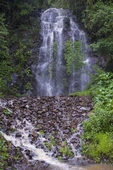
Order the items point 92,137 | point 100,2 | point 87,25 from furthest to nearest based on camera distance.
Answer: point 87,25
point 100,2
point 92,137

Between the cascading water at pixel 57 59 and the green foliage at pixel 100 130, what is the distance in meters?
4.95

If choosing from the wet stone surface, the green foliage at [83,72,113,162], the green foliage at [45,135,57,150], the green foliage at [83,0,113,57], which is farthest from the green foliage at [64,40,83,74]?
the green foliage at [45,135,57,150]

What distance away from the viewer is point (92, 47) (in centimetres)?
1644

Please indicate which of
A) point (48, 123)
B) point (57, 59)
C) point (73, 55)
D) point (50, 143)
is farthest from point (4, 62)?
point (50, 143)

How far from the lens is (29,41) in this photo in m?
18.8

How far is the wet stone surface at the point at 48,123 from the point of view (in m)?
8.76

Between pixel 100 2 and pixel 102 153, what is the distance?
10.9 meters

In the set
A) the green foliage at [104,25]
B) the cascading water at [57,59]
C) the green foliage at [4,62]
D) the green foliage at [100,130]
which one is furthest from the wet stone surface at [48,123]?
the green foliage at [4,62]

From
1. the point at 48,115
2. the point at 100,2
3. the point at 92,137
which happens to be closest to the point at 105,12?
the point at 100,2

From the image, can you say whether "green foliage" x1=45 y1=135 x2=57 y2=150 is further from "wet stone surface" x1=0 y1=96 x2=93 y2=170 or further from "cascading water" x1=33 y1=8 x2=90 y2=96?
"cascading water" x1=33 y1=8 x2=90 y2=96

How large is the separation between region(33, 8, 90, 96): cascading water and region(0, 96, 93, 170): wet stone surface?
4.02 metres

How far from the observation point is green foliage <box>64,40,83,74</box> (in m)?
17.5

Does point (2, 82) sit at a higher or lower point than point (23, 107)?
higher

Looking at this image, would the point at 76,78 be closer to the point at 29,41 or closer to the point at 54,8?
the point at 29,41
